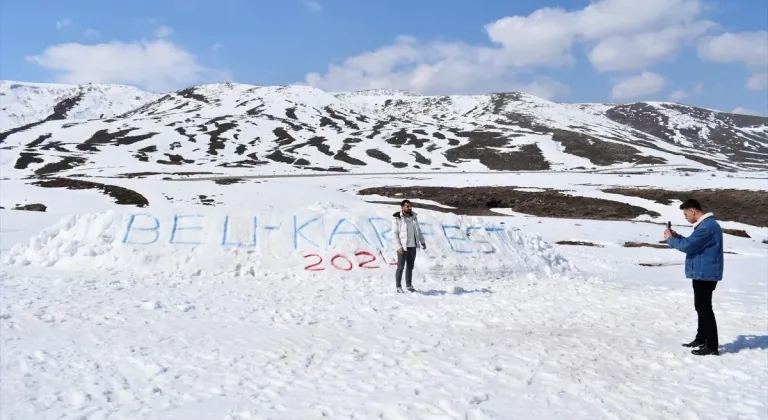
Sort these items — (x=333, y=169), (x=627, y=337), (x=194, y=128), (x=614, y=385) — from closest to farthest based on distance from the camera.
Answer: (x=614, y=385) → (x=627, y=337) → (x=333, y=169) → (x=194, y=128)

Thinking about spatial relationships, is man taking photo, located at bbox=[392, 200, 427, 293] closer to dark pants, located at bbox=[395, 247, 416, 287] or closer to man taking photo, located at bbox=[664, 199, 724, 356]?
dark pants, located at bbox=[395, 247, 416, 287]

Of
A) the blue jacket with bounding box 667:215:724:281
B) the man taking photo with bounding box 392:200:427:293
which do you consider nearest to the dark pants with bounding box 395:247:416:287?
the man taking photo with bounding box 392:200:427:293

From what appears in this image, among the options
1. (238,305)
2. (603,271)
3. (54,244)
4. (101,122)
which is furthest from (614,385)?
(101,122)

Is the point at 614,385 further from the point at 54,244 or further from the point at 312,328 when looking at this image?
the point at 54,244

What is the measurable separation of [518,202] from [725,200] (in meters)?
17.6

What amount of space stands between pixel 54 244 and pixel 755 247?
1203 inches

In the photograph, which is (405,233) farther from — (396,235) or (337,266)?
(337,266)

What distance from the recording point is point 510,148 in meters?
125

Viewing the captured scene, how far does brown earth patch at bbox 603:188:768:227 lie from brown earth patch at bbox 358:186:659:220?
4.92m

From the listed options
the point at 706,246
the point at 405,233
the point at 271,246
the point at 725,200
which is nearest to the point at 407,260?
the point at 405,233

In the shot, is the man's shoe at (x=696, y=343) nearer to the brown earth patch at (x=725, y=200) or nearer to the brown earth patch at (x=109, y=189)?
the brown earth patch at (x=725, y=200)

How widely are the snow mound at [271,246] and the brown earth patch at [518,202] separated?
24853 millimetres

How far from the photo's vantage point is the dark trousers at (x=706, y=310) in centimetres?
846

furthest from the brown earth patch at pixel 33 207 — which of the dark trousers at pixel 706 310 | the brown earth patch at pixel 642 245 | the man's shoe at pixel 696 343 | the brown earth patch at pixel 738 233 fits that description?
the brown earth patch at pixel 738 233
